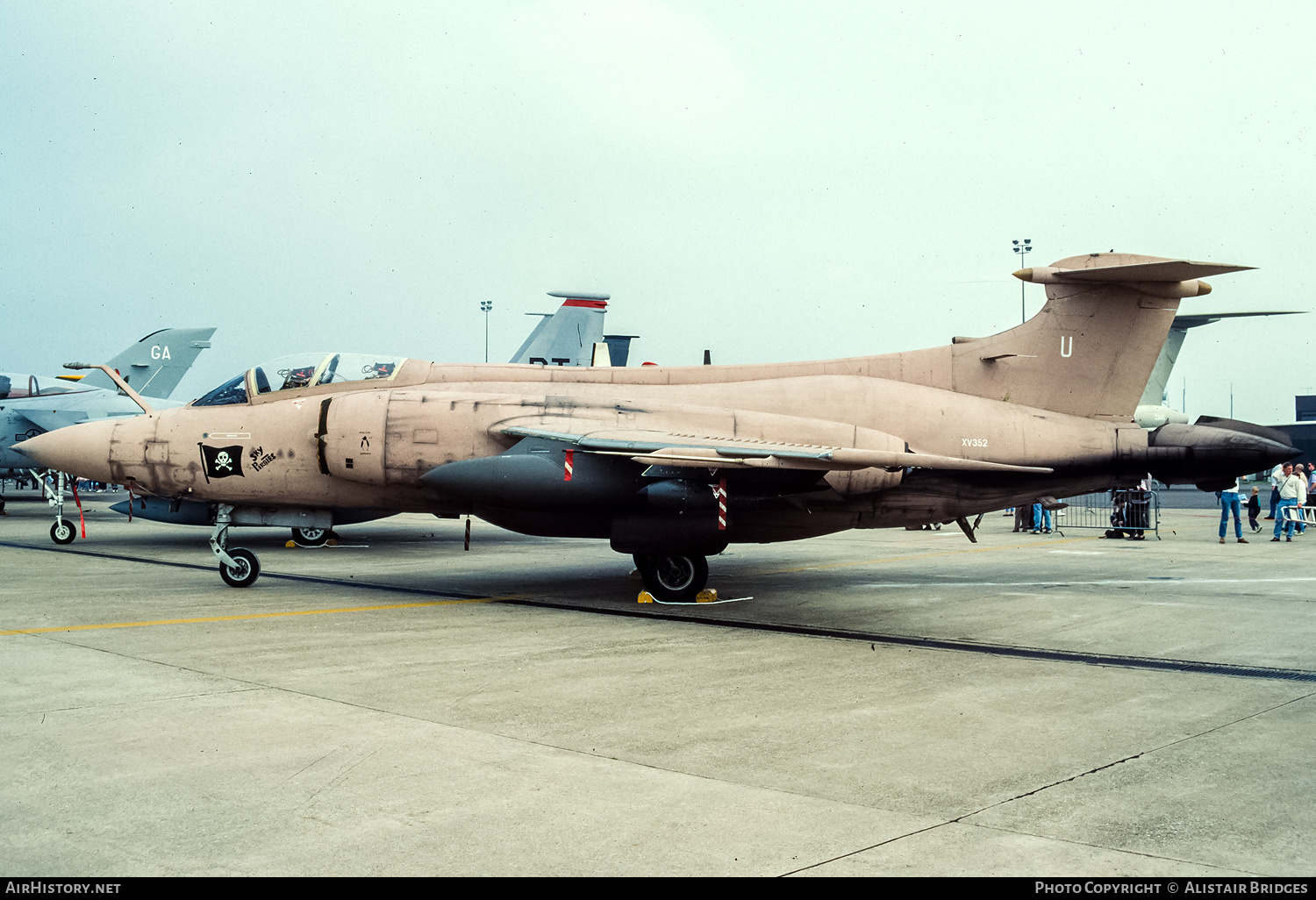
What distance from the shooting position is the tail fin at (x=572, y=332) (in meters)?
27.2

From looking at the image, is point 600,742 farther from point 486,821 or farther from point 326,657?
point 326,657

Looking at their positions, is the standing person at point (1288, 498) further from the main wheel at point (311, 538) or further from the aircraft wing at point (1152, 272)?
the main wheel at point (311, 538)

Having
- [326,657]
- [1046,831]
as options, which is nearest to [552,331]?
[326,657]

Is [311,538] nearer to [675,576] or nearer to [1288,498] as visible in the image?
[675,576]

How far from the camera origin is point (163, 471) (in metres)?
12.1

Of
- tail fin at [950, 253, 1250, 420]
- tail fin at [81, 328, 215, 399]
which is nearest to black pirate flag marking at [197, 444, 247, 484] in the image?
tail fin at [950, 253, 1250, 420]

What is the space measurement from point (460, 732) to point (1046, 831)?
126 inches

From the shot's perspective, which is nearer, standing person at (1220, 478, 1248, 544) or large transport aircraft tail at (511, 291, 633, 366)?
standing person at (1220, 478, 1248, 544)

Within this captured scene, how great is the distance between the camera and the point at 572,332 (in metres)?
27.2

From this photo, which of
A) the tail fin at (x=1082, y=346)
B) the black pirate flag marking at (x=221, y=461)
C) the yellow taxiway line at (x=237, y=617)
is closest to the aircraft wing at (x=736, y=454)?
the tail fin at (x=1082, y=346)

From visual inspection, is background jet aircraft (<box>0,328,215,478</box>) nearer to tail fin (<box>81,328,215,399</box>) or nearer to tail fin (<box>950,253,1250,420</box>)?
tail fin (<box>81,328,215,399</box>)

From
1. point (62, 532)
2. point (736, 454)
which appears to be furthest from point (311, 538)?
point (736, 454)

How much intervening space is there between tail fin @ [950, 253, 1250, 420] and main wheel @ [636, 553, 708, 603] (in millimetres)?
4160

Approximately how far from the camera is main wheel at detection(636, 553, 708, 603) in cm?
1155
